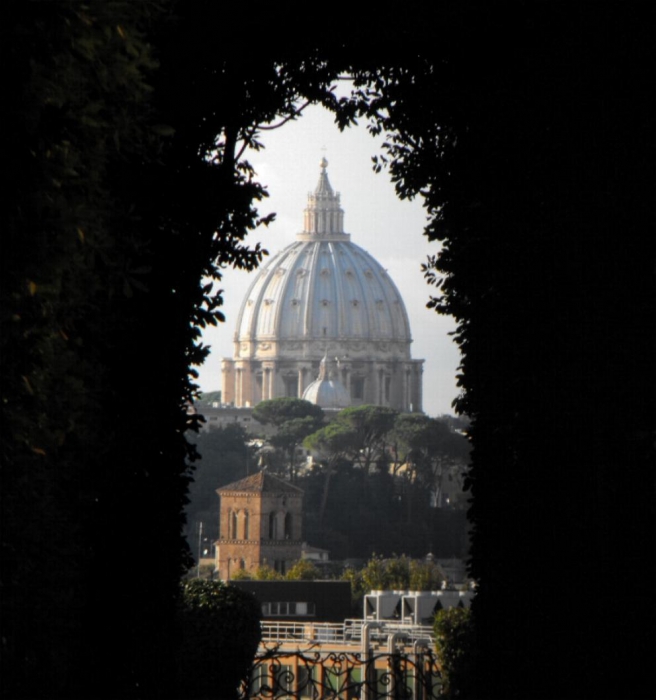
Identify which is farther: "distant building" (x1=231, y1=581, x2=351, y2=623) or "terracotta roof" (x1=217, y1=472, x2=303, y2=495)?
"terracotta roof" (x1=217, y1=472, x2=303, y2=495)

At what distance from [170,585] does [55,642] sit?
2.70m

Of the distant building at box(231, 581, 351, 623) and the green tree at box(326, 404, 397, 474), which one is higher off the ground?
the green tree at box(326, 404, 397, 474)

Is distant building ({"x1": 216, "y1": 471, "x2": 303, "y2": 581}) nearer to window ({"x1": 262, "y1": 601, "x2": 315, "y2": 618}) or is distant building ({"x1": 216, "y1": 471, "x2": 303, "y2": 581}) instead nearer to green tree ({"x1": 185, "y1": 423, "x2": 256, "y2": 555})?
green tree ({"x1": 185, "y1": 423, "x2": 256, "y2": 555})

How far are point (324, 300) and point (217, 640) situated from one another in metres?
136

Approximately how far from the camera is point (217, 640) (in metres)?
14.0

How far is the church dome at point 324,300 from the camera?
494 ft

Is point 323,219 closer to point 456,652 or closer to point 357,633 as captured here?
point 357,633

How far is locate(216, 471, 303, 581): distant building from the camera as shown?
83812 mm

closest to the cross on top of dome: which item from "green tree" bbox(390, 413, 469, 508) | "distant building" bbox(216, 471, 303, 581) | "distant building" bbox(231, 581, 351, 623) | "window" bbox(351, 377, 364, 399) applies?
"window" bbox(351, 377, 364, 399)

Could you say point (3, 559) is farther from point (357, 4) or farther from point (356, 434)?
point (356, 434)


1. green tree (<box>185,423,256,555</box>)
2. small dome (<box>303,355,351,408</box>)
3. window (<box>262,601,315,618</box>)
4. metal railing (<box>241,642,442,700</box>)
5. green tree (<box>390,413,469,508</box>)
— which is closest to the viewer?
metal railing (<box>241,642,442,700</box>)

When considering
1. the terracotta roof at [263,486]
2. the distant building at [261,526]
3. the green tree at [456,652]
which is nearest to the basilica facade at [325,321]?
the distant building at [261,526]

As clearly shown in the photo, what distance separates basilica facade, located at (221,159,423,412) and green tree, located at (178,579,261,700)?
437 feet

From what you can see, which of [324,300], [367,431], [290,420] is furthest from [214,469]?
[324,300]
